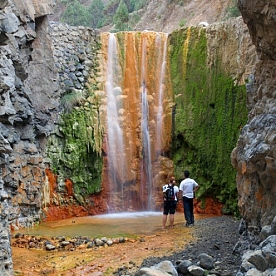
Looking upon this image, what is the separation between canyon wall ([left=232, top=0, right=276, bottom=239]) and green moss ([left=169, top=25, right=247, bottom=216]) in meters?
6.38

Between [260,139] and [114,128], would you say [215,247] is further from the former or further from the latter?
[114,128]

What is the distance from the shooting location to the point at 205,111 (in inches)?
630

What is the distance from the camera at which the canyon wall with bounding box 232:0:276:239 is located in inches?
275

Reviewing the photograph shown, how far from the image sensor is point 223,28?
1591 cm

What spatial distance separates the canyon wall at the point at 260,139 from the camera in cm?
697

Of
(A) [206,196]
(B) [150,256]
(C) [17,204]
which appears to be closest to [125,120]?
(A) [206,196]

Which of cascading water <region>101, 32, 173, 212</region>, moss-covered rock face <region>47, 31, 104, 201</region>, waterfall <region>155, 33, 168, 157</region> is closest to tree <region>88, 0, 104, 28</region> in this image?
cascading water <region>101, 32, 173, 212</region>

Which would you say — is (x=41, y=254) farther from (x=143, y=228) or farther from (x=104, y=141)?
(x=104, y=141)

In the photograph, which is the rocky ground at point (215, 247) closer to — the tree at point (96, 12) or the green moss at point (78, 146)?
the green moss at point (78, 146)

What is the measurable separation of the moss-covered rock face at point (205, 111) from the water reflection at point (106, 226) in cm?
190

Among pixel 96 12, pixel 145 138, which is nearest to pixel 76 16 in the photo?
pixel 96 12

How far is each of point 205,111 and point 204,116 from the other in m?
0.19

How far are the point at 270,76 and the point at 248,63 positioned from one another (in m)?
7.16

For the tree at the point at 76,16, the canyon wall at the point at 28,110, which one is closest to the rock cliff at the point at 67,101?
the canyon wall at the point at 28,110
